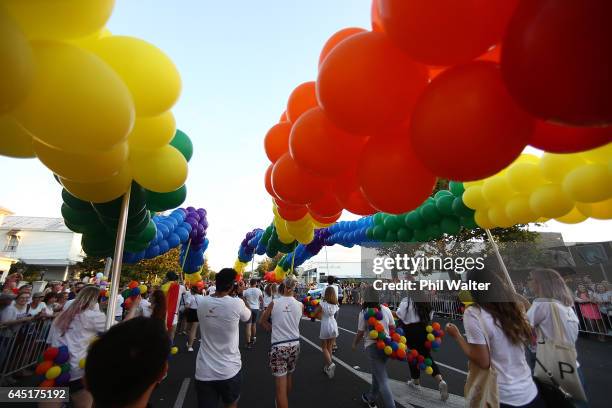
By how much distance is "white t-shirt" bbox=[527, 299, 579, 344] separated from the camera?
2.72 meters

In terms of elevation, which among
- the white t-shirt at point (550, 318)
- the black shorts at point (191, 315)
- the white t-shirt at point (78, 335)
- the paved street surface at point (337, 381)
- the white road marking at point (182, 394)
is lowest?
the white road marking at point (182, 394)

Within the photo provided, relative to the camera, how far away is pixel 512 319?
2.38m

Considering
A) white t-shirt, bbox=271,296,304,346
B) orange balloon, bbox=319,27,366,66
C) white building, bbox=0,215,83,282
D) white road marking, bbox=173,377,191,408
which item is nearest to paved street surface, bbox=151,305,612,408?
white road marking, bbox=173,377,191,408

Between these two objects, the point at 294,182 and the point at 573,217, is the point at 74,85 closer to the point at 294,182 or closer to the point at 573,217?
the point at 294,182

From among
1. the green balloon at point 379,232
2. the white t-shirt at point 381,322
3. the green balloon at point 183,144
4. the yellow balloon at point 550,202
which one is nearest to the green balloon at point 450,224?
the green balloon at point 379,232

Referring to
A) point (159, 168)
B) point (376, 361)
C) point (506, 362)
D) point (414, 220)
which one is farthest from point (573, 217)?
point (159, 168)

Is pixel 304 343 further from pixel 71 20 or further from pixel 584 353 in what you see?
pixel 71 20

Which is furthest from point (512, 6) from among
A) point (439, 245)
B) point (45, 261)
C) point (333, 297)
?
point (45, 261)

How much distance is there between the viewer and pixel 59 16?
1376 mm

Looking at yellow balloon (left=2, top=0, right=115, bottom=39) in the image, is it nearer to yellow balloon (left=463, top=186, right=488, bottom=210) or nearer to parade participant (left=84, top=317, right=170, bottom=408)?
parade participant (left=84, top=317, right=170, bottom=408)

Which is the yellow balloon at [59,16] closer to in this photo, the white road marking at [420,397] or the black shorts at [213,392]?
Result: the black shorts at [213,392]

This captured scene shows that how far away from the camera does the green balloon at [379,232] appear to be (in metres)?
5.93

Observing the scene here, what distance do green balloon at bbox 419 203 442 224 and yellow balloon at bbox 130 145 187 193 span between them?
11.5ft

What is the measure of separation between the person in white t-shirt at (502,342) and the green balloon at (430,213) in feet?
7.62
